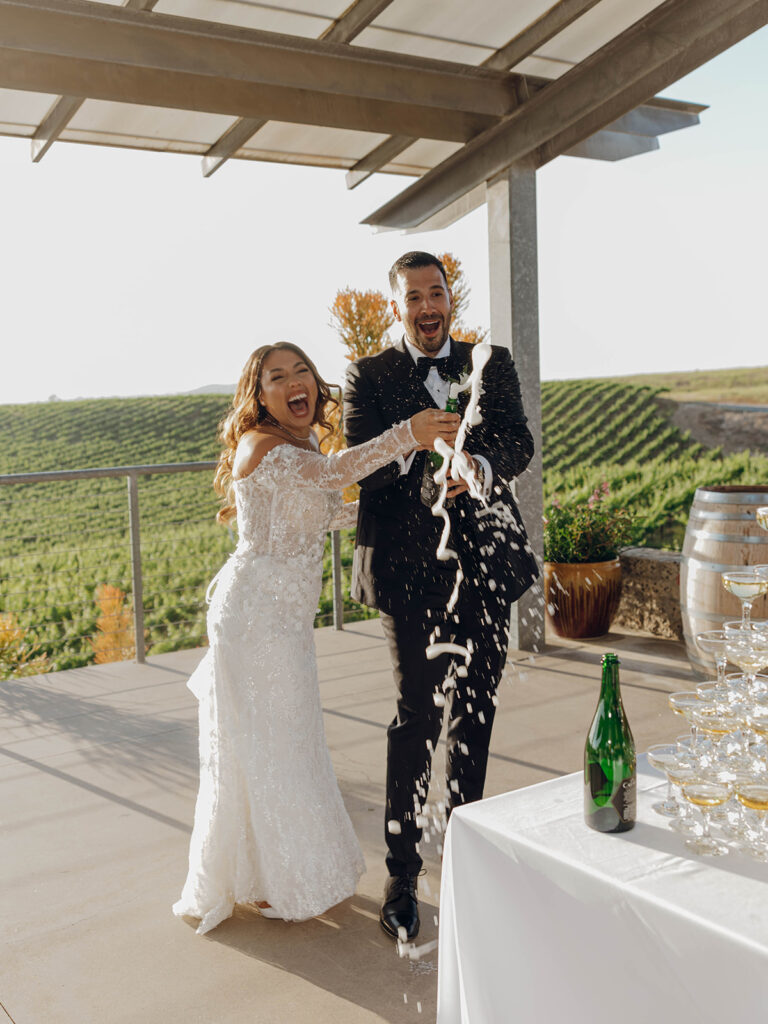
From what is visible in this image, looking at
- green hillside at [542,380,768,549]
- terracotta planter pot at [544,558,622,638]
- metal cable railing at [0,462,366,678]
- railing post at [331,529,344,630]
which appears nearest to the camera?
terracotta planter pot at [544,558,622,638]

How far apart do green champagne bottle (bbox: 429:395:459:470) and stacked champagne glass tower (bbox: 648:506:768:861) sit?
93 cm

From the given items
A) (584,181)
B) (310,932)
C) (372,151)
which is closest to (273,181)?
(584,181)

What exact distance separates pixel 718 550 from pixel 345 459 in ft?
8.14

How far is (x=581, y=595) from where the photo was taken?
5223mm

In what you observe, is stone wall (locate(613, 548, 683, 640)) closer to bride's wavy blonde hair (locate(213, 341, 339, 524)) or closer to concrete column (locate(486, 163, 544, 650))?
concrete column (locate(486, 163, 544, 650))

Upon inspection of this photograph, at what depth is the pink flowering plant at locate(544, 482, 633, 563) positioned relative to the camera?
5348 millimetres

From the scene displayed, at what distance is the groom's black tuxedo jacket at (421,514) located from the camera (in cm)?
237

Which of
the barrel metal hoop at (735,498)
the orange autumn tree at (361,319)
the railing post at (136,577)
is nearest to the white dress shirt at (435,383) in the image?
the barrel metal hoop at (735,498)

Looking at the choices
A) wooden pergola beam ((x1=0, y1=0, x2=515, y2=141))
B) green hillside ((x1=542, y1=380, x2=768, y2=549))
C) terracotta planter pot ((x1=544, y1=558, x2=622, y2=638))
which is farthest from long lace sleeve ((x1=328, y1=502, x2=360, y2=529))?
green hillside ((x1=542, y1=380, x2=768, y2=549))

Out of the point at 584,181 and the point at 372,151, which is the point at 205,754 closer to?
the point at 372,151

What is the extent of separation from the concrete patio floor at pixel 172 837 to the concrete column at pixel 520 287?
36.4 inches

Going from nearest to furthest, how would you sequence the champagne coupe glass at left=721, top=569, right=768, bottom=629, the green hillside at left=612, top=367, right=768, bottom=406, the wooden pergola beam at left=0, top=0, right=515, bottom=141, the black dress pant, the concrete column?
the champagne coupe glass at left=721, top=569, right=768, bottom=629, the black dress pant, the wooden pergola beam at left=0, top=0, right=515, bottom=141, the concrete column, the green hillside at left=612, top=367, right=768, bottom=406

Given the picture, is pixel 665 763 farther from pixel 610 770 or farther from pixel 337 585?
pixel 337 585

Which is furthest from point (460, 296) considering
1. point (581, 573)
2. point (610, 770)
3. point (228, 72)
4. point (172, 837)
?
point (610, 770)
